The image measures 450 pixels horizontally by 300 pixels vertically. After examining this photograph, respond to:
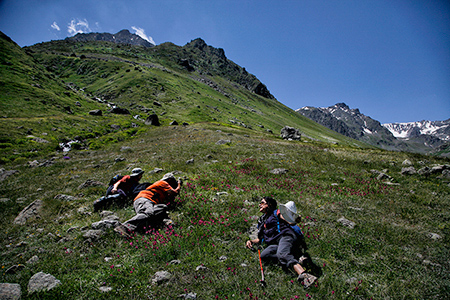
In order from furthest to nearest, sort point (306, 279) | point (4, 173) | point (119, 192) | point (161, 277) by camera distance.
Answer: point (4, 173) → point (119, 192) → point (161, 277) → point (306, 279)

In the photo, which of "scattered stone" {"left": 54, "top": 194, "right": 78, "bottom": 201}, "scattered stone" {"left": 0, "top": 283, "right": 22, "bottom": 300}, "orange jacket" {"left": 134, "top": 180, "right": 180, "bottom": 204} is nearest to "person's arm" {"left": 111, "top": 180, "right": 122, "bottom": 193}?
"orange jacket" {"left": 134, "top": 180, "right": 180, "bottom": 204}

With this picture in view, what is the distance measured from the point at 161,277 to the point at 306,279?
13.6 ft

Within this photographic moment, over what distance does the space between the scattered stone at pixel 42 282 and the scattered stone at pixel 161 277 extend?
2621mm

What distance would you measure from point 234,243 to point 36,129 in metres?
38.7

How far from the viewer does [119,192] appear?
10.4m

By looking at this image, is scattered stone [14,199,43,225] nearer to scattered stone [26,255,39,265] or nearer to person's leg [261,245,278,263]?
scattered stone [26,255,39,265]

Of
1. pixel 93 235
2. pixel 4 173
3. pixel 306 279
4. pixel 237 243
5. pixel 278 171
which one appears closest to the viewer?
pixel 306 279

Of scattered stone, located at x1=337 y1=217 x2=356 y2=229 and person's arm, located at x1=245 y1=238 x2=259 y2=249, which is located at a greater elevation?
scattered stone, located at x1=337 y1=217 x2=356 y2=229

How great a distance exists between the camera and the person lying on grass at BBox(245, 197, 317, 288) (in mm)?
5684

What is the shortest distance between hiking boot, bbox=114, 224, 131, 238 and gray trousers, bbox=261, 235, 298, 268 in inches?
205

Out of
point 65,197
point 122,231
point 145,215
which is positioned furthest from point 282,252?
point 65,197

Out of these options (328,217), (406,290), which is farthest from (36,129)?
(406,290)

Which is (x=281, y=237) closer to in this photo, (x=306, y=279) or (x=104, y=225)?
(x=306, y=279)

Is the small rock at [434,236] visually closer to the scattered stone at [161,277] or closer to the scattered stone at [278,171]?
the scattered stone at [278,171]
